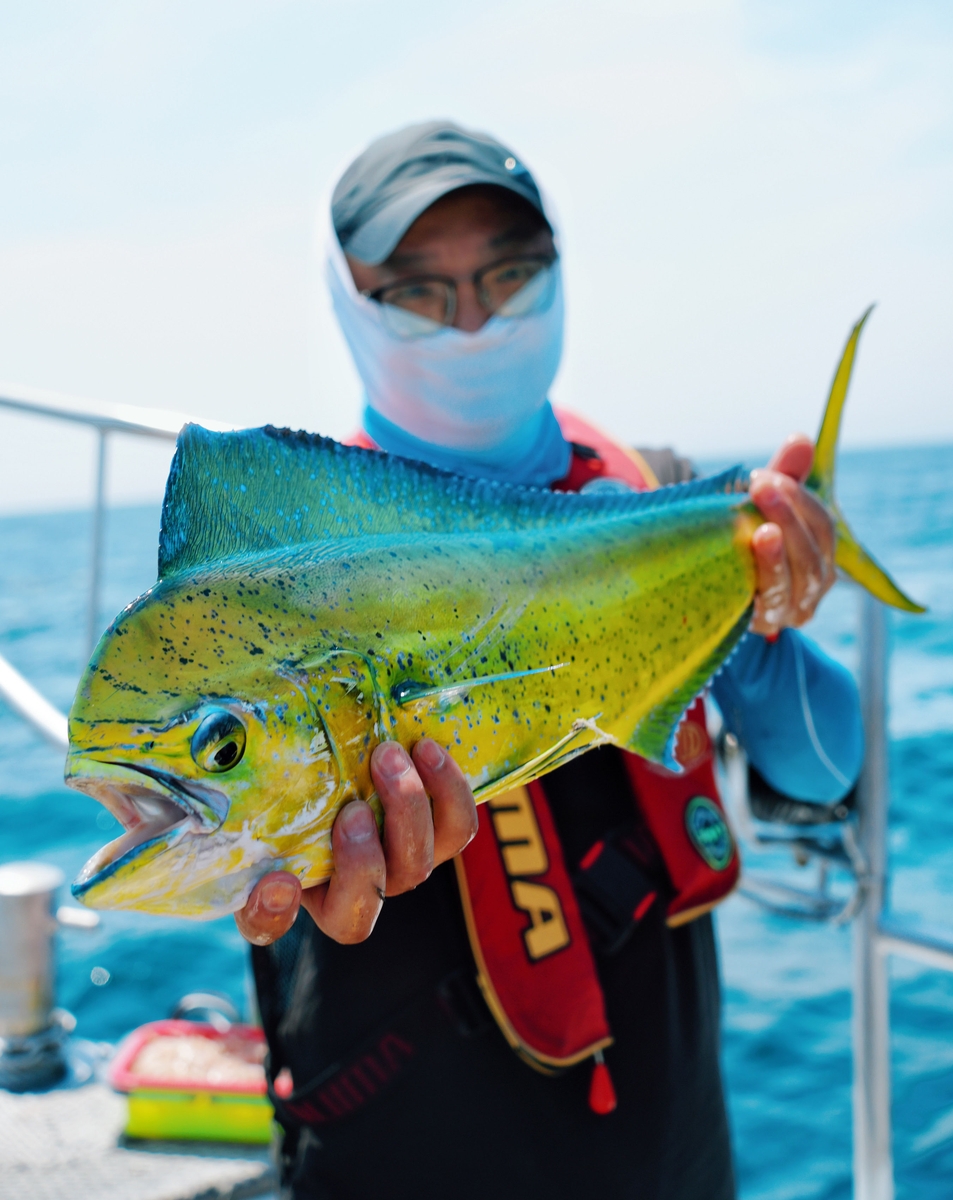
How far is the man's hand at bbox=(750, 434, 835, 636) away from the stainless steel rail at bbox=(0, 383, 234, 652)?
1.49 metres

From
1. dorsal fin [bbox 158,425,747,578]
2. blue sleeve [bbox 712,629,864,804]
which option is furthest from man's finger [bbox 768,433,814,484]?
dorsal fin [bbox 158,425,747,578]

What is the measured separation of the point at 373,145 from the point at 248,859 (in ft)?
6.50

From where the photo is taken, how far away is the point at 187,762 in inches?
37.3

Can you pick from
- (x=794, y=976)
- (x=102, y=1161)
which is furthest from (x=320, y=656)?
(x=794, y=976)

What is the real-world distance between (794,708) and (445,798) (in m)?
1.24

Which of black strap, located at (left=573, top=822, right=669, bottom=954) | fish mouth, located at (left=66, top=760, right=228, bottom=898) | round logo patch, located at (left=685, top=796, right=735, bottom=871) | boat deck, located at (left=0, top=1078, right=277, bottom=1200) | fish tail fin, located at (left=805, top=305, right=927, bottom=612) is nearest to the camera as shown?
fish mouth, located at (left=66, top=760, right=228, bottom=898)

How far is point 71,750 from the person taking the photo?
0.93 m

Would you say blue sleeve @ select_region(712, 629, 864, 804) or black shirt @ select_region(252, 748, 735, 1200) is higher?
blue sleeve @ select_region(712, 629, 864, 804)

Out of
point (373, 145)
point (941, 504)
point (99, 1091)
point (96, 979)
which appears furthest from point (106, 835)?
point (941, 504)

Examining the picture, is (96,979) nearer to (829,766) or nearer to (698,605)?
(829,766)

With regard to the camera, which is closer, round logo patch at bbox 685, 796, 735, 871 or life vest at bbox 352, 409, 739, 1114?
life vest at bbox 352, 409, 739, 1114

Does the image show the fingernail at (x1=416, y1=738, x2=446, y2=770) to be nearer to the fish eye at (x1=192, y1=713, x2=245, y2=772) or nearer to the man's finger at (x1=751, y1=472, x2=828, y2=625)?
the fish eye at (x1=192, y1=713, x2=245, y2=772)

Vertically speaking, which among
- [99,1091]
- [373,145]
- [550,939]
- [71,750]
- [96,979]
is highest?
[373,145]

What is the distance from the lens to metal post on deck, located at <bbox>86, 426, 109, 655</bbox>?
2861 mm
